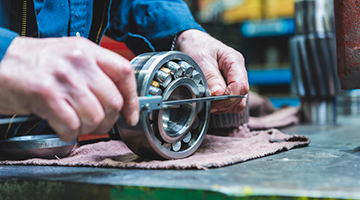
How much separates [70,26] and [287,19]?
4.42 m

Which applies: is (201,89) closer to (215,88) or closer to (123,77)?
(215,88)

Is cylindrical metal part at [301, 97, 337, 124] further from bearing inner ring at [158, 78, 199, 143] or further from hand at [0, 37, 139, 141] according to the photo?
hand at [0, 37, 139, 141]

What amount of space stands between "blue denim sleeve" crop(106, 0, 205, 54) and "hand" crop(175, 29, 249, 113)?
0.09 meters

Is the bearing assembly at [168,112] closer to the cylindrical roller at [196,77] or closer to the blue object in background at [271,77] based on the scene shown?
the cylindrical roller at [196,77]

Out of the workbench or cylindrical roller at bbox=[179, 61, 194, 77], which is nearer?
the workbench

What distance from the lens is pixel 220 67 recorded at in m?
0.97

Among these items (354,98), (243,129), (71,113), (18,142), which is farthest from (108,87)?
(354,98)

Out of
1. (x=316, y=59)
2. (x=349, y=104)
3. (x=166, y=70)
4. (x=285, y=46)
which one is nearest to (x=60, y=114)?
(x=166, y=70)

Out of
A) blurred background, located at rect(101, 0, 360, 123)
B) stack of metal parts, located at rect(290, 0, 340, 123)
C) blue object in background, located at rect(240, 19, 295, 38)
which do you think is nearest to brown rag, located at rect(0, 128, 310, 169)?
blurred background, located at rect(101, 0, 360, 123)

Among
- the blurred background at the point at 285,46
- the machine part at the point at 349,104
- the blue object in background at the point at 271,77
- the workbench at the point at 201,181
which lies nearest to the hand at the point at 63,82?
the workbench at the point at 201,181

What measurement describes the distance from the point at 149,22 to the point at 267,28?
4188 mm

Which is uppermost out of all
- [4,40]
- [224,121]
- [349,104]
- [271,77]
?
[4,40]

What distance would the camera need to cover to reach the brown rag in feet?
2.20

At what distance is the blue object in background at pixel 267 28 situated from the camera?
485 cm
